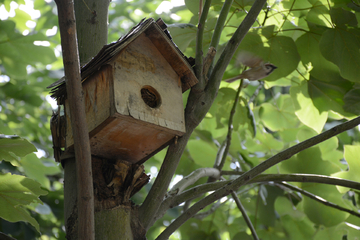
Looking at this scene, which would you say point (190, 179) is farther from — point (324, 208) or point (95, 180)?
point (324, 208)

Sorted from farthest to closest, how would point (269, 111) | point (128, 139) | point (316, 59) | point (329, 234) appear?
point (269, 111), point (329, 234), point (316, 59), point (128, 139)

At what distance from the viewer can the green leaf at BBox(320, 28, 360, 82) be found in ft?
4.18

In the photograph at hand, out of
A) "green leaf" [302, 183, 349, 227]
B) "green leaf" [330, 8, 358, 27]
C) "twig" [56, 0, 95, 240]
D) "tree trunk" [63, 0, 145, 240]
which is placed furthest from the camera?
"green leaf" [302, 183, 349, 227]

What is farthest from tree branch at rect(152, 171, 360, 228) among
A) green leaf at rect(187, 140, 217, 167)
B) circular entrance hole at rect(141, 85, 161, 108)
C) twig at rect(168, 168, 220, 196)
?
green leaf at rect(187, 140, 217, 167)

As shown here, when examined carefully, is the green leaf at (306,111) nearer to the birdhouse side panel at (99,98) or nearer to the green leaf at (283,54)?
the green leaf at (283,54)

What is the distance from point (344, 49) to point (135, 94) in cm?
86

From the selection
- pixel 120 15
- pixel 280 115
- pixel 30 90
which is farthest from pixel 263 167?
pixel 120 15

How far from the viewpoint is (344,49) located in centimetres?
129

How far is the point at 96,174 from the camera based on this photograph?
1.00 m

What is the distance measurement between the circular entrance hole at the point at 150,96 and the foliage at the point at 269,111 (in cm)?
31

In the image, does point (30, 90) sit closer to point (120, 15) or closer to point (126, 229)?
point (120, 15)

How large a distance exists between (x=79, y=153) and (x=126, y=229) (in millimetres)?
322

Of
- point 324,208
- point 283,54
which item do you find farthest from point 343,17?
point 324,208

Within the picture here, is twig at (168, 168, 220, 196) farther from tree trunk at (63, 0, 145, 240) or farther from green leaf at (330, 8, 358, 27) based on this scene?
green leaf at (330, 8, 358, 27)
